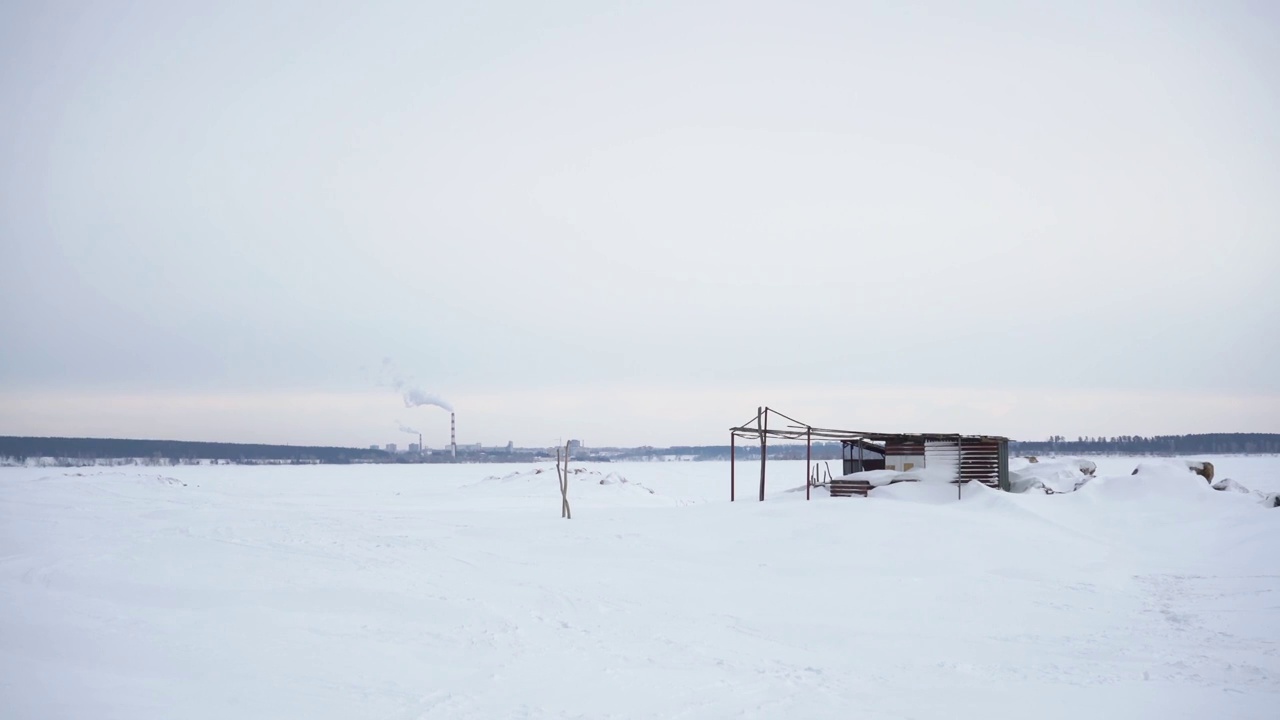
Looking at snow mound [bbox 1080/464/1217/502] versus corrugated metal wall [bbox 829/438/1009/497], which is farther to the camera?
snow mound [bbox 1080/464/1217/502]

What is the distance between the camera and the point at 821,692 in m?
10.6

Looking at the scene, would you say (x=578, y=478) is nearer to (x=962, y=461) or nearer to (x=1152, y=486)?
(x=962, y=461)

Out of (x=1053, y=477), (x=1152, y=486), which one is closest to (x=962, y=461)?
(x=1053, y=477)

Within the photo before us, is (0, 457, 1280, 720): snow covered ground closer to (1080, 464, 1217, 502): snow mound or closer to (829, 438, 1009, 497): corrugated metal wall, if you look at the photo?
(829, 438, 1009, 497): corrugated metal wall

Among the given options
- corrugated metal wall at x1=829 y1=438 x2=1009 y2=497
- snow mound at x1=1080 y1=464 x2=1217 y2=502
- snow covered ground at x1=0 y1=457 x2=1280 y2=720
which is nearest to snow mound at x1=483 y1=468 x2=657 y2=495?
corrugated metal wall at x1=829 y1=438 x2=1009 y2=497

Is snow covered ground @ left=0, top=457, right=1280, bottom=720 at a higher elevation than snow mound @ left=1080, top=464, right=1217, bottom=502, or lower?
lower

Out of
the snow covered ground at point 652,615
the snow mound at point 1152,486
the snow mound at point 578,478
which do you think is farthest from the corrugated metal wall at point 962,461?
the snow mound at point 578,478

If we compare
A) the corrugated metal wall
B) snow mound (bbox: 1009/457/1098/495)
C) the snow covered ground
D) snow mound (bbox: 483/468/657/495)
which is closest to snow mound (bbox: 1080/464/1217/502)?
snow mound (bbox: 1009/457/1098/495)

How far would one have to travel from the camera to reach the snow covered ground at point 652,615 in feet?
32.9

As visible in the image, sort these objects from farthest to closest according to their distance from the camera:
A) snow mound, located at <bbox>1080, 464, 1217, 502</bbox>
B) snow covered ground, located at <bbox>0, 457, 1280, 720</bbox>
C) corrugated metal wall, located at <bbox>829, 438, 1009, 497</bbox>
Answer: snow mound, located at <bbox>1080, 464, 1217, 502</bbox> < corrugated metal wall, located at <bbox>829, 438, 1009, 497</bbox> < snow covered ground, located at <bbox>0, 457, 1280, 720</bbox>

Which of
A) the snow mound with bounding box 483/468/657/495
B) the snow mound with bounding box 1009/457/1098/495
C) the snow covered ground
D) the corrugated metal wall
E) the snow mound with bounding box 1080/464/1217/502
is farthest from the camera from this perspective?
the snow mound with bounding box 483/468/657/495

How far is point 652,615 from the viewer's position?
1523cm

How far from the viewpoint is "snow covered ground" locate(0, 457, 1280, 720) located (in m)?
10.0

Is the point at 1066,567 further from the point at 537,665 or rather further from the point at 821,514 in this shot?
the point at 537,665
